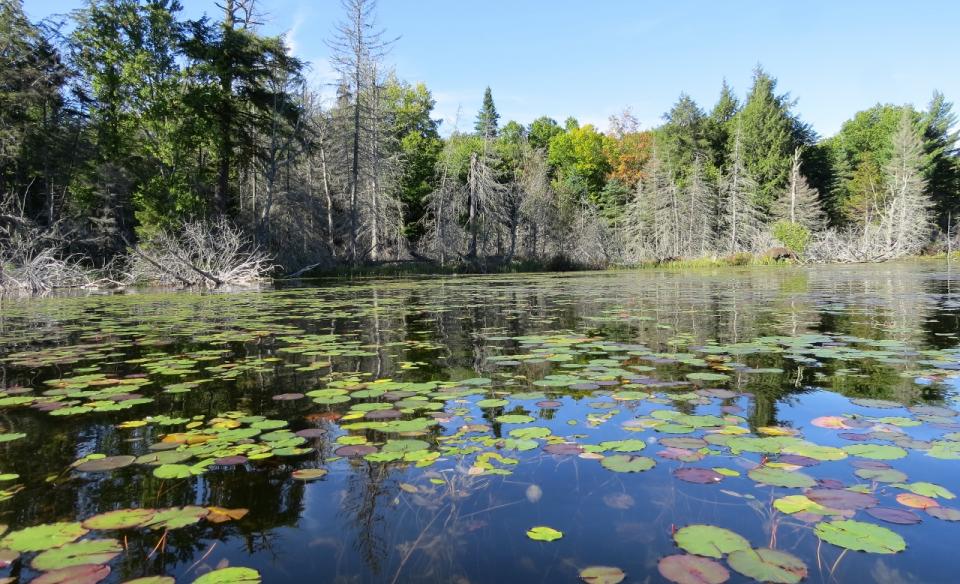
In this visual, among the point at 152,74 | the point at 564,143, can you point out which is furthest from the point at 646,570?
the point at 564,143

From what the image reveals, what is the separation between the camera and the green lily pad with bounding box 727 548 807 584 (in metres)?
1.44

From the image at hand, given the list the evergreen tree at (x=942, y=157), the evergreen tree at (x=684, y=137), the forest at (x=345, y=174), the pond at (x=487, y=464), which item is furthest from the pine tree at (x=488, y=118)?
the evergreen tree at (x=942, y=157)

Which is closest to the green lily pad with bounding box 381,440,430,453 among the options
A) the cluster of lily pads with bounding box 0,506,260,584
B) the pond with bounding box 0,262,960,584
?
the pond with bounding box 0,262,960,584

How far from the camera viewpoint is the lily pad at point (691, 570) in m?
1.44

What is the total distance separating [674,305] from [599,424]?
22.5 ft

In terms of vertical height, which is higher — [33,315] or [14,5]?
[14,5]

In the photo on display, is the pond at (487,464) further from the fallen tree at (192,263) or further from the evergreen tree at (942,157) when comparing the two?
the evergreen tree at (942,157)

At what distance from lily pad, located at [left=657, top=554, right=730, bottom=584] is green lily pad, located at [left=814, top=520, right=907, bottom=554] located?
0.39 m

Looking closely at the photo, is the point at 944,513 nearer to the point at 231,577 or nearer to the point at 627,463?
the point at 627,463

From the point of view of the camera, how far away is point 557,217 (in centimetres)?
3312

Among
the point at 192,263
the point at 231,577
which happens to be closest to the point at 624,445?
the point at 231,577

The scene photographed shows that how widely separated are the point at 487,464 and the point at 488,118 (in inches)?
1169

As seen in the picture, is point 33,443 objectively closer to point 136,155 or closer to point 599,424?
point 599,424

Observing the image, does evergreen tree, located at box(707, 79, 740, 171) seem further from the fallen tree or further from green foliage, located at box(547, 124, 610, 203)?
the fallen tree
